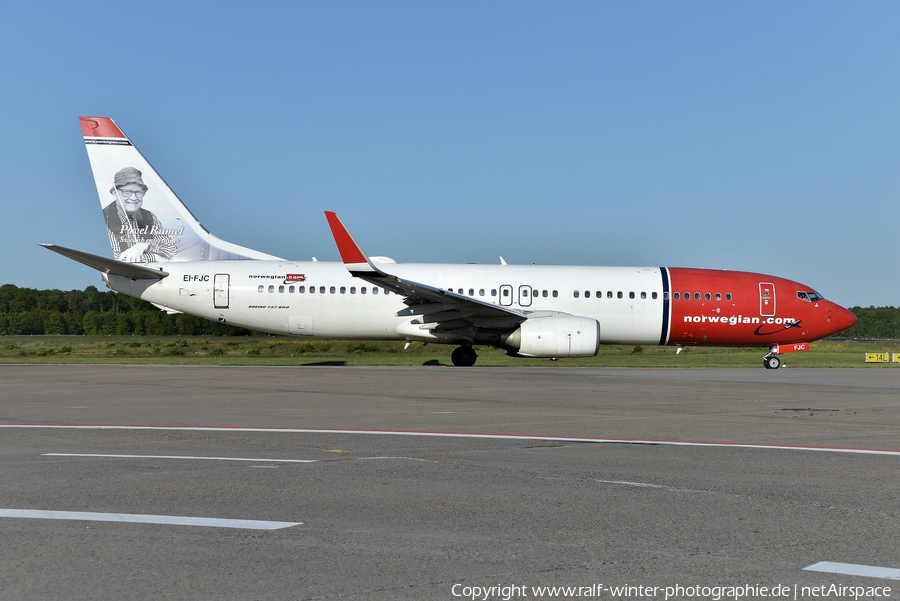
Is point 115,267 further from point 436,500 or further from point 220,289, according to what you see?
point 436,500

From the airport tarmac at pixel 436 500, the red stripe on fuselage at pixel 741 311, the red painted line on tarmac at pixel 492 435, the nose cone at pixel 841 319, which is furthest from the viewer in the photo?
the nose cone at pixel 841 319

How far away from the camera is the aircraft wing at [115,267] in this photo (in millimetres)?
23244

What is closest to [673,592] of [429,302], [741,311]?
[429,302]

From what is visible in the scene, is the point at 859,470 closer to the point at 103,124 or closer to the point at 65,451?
the point at 65,451

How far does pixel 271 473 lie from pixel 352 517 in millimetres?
1769

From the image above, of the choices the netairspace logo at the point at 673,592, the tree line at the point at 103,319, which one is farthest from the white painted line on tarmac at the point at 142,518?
the tree line at the point at 103,319

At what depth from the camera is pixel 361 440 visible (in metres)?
9.04

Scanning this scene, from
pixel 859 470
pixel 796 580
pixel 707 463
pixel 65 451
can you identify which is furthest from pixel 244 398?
pixel 796 580

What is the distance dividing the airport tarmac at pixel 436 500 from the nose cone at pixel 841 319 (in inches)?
609

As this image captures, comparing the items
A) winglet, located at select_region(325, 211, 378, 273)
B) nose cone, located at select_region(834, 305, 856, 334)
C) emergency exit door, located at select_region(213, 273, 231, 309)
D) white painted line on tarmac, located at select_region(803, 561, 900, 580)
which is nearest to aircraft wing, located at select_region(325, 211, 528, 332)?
winglet, located at select_region(325, 211, 378, 273)

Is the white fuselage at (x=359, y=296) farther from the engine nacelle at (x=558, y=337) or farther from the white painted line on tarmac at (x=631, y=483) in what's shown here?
the white painted line on tarmac at (x=631, y=483)

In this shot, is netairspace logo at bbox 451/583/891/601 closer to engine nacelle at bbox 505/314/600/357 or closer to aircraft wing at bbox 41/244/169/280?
engine nacelle at bbox 505/314/600/357

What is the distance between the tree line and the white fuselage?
43752 mm

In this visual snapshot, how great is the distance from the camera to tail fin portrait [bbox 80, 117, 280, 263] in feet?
87.4
